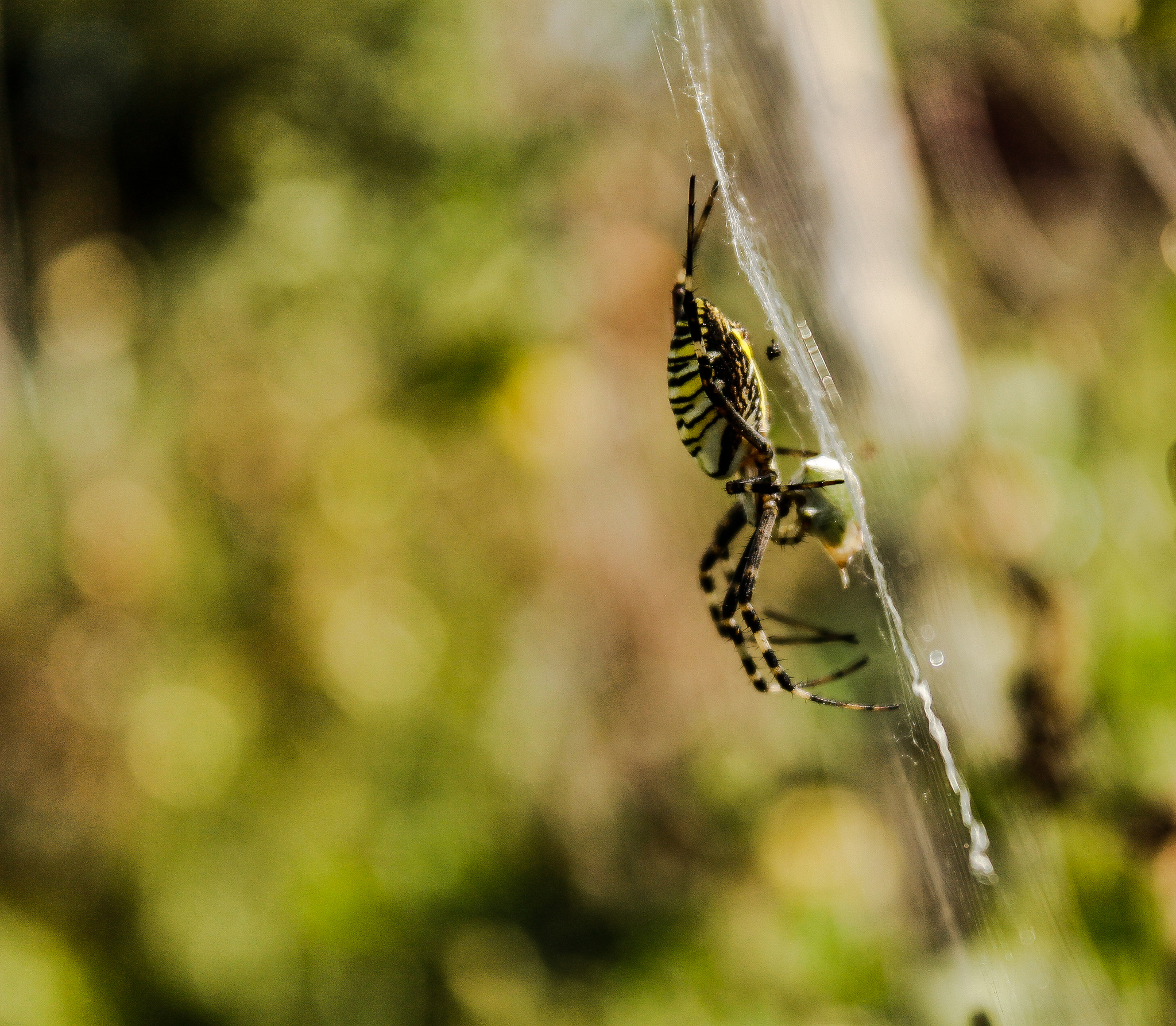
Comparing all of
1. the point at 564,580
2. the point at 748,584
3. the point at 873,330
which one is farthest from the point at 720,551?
the point at 564,580

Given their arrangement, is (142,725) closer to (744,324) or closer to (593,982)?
(593,982)

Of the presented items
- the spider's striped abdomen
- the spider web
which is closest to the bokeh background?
the spider web

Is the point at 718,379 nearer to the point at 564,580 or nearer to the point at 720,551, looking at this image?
the point at 720,551

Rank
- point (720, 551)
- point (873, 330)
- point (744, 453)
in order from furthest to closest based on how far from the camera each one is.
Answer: point (873, 330), point (720, 551), point (744, 453)

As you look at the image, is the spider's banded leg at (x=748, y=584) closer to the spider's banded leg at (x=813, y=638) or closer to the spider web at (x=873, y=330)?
the spider's banded leg at (x=813, y=638)

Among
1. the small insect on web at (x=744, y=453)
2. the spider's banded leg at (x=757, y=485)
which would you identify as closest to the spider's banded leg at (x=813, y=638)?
the small insect on web at (x=744, y=453)

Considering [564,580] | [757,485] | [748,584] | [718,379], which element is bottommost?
[564,580]
